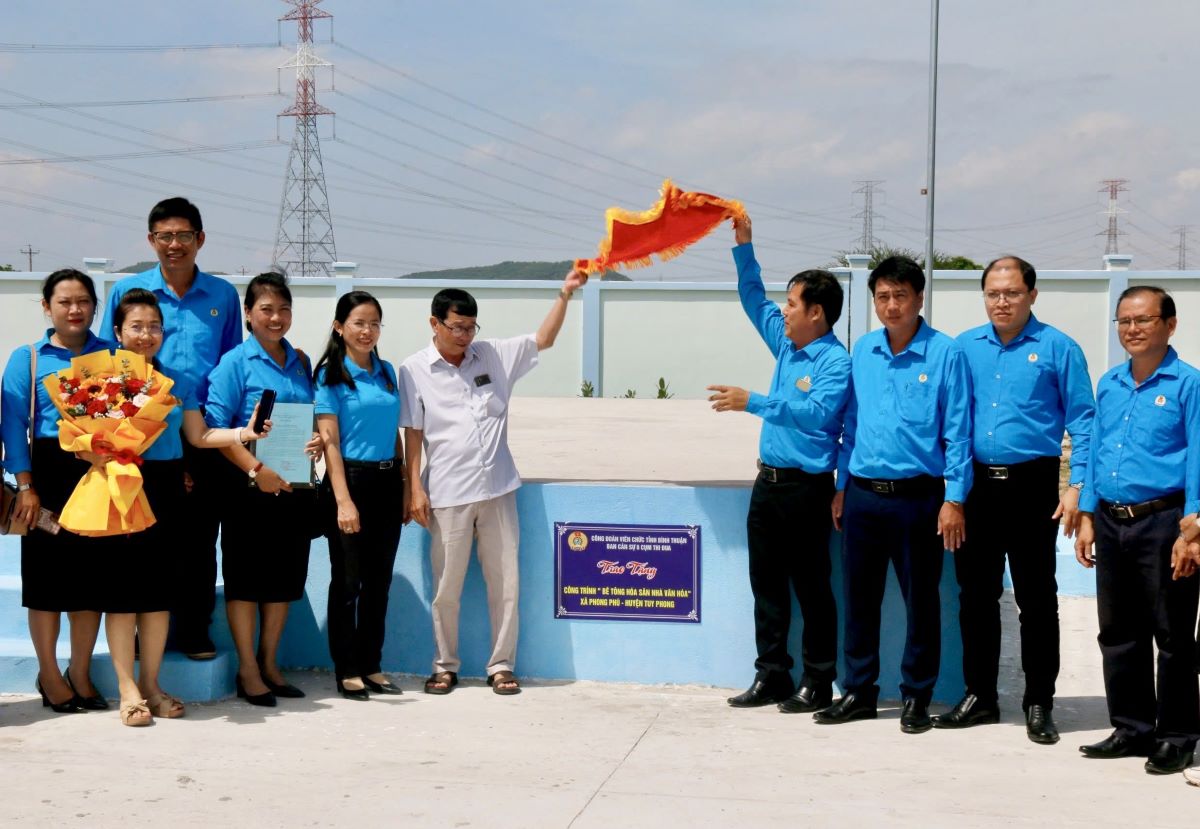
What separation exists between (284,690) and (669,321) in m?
20.6

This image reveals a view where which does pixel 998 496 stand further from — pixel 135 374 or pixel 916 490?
pixel 135 374

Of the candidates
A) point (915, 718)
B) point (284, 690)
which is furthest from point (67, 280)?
point (915, 718)

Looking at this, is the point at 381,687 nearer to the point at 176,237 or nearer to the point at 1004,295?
the point at 176,237

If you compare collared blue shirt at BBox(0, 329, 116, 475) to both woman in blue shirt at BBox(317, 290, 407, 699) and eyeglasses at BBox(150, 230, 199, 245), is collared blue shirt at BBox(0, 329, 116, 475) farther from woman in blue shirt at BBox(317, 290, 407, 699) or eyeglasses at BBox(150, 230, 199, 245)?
woman in blue shirt at BBox(317, 290, 407, 699)

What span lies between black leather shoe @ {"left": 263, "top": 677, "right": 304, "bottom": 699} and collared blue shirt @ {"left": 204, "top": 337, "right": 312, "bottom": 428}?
1.18 metres

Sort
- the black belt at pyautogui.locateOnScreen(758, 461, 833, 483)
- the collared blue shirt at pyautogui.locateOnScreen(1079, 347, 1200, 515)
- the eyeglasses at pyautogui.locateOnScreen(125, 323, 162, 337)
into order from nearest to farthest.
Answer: the collared blue shirt at pyautogui.locateOnScreen(1079, 347, 1200, 515)
the eyeglasses at pyautogui.locateOnScreen(125, 323, 162, 337)
the black belt at pyautogui.locateOnScreen(758, 461, 833, 483)

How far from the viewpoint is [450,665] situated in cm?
583

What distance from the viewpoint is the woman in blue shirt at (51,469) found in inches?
203

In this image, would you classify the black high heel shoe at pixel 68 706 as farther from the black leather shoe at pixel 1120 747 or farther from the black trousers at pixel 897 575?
the black leather shoe at pixel 1120 747

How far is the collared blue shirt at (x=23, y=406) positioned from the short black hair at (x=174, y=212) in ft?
2.30

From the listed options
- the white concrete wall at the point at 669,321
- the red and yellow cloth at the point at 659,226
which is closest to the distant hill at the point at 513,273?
the white concrete wall at the point at 669,321

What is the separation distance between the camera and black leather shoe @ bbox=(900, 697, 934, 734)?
515 cm

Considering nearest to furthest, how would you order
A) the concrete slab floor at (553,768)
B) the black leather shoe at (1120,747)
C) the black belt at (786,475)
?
the concrete slab floor at (553,768) → the black leather shoe at (1120,747) → the black belt at (786,475)

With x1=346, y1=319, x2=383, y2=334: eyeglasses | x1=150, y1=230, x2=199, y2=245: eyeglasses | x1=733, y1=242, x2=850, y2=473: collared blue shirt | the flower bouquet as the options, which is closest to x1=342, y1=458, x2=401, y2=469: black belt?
x1=346, y1=319, x2=383, y2=334: eyeglasses
